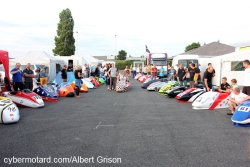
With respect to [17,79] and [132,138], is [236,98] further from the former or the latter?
[17,79]

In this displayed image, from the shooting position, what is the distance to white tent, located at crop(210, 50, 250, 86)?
1588 centimetres

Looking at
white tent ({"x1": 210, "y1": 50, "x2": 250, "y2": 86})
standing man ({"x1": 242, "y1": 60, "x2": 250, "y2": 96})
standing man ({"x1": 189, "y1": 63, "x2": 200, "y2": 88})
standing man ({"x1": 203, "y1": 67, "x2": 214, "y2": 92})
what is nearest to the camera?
standing man ({"x1": 242, "y1": 60, "x2": 250, "y2": 96})

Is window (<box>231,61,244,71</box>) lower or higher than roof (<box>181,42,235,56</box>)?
lower

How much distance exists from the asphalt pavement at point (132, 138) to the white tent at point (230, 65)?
8022 mm

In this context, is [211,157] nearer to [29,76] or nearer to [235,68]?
[29,76]

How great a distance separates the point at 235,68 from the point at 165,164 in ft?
45.2

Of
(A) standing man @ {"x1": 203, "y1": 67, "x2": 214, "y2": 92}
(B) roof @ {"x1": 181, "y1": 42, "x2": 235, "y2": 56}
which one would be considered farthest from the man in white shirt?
(B) roof @ {"x1": 181, "y1": 42, "x2": 235, "y2": 56}

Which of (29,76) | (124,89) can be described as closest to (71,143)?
(29,76)

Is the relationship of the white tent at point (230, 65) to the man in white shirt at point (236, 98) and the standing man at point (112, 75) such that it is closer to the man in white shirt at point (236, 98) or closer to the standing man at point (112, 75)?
the standing man at point (112, 75)

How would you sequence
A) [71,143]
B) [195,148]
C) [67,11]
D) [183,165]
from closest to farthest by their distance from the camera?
[183,165] < [195,148] < [71,143] < [67,11]

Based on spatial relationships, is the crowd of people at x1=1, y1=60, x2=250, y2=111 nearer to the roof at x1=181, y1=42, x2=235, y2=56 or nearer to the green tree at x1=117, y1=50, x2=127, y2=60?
the roof at x1=181, y1=42, x2=235, y2=56

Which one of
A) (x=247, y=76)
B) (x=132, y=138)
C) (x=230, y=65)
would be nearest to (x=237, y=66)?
(x=230, y=65)

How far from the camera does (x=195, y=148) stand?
5.28 meters

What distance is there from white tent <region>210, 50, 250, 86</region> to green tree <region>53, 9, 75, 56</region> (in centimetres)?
4060
